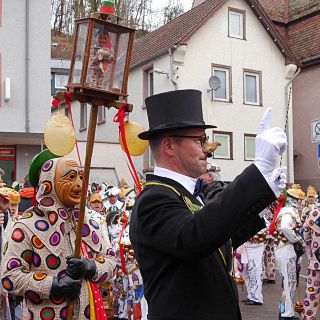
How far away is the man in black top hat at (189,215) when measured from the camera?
2271 millimetres

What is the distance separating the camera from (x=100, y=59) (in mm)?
3924

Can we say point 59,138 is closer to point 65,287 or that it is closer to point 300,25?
point 65,287

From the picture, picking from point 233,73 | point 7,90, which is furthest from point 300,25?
point 7,90

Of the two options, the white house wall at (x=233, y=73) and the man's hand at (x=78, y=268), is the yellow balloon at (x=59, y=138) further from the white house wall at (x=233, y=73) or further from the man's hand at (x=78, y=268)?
the white house wall at (x=233, y=73)

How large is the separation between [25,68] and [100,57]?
1433 cm

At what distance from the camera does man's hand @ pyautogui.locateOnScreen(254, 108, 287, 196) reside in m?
2.25

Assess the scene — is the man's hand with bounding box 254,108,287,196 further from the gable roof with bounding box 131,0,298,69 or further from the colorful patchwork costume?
the gable roof with bounding box 131,0,298,69

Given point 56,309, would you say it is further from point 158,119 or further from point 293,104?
point 293,104

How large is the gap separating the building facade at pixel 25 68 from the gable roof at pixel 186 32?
17.5ft

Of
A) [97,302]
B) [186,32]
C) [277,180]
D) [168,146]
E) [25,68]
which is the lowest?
[97,302]

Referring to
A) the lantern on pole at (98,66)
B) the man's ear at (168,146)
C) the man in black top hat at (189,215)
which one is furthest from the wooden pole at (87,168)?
the man's ear at (168,146)

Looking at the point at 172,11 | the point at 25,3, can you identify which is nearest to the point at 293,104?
the point at 25,3

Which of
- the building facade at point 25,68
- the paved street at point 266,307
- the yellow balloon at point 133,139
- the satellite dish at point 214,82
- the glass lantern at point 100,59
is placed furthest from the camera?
the satellite dish at point 214,82

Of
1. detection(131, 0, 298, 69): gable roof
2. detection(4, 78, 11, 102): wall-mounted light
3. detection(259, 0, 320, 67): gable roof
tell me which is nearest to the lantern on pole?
detection(4, 78, 11, 102): wall-mounted light
